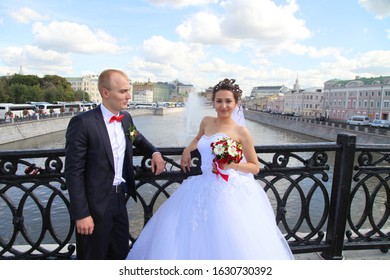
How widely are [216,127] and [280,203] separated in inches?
46.5

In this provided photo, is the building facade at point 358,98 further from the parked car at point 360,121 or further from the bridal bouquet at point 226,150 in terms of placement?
the bridal bouquet at point 226,150

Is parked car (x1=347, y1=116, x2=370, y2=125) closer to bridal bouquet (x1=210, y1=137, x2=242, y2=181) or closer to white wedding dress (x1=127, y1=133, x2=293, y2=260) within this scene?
white wedding dress (x1=127, y1=133, x2=293, y2=260)

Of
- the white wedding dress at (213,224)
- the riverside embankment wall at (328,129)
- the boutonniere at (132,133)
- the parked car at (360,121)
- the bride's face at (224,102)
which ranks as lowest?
the riverside embankment wall at (328,129)

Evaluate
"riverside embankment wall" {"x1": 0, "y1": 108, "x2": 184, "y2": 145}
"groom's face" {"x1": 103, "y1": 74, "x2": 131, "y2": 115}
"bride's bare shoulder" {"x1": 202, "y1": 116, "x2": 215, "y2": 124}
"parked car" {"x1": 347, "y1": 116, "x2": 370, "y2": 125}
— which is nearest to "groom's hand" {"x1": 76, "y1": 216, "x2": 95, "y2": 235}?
"groom's face" {"x1": 103, "y1": 74, "x2": 131, "y2": 115}

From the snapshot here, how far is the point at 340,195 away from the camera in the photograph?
3072 mm

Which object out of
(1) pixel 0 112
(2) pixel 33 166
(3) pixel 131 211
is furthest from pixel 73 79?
(2) pixel 33 166

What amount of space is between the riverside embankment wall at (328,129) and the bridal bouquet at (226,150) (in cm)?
1758

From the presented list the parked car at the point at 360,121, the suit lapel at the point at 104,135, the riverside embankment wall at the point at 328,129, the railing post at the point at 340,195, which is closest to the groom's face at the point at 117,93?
the suit lapel at the point at 104,135

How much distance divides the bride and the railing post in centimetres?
89

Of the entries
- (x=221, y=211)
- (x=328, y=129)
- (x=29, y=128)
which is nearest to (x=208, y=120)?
(x=221, y=211)

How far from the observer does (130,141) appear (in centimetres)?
256

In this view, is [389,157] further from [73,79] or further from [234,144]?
[73,79]

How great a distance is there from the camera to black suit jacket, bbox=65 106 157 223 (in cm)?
217

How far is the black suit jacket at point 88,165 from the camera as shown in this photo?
2170mm
